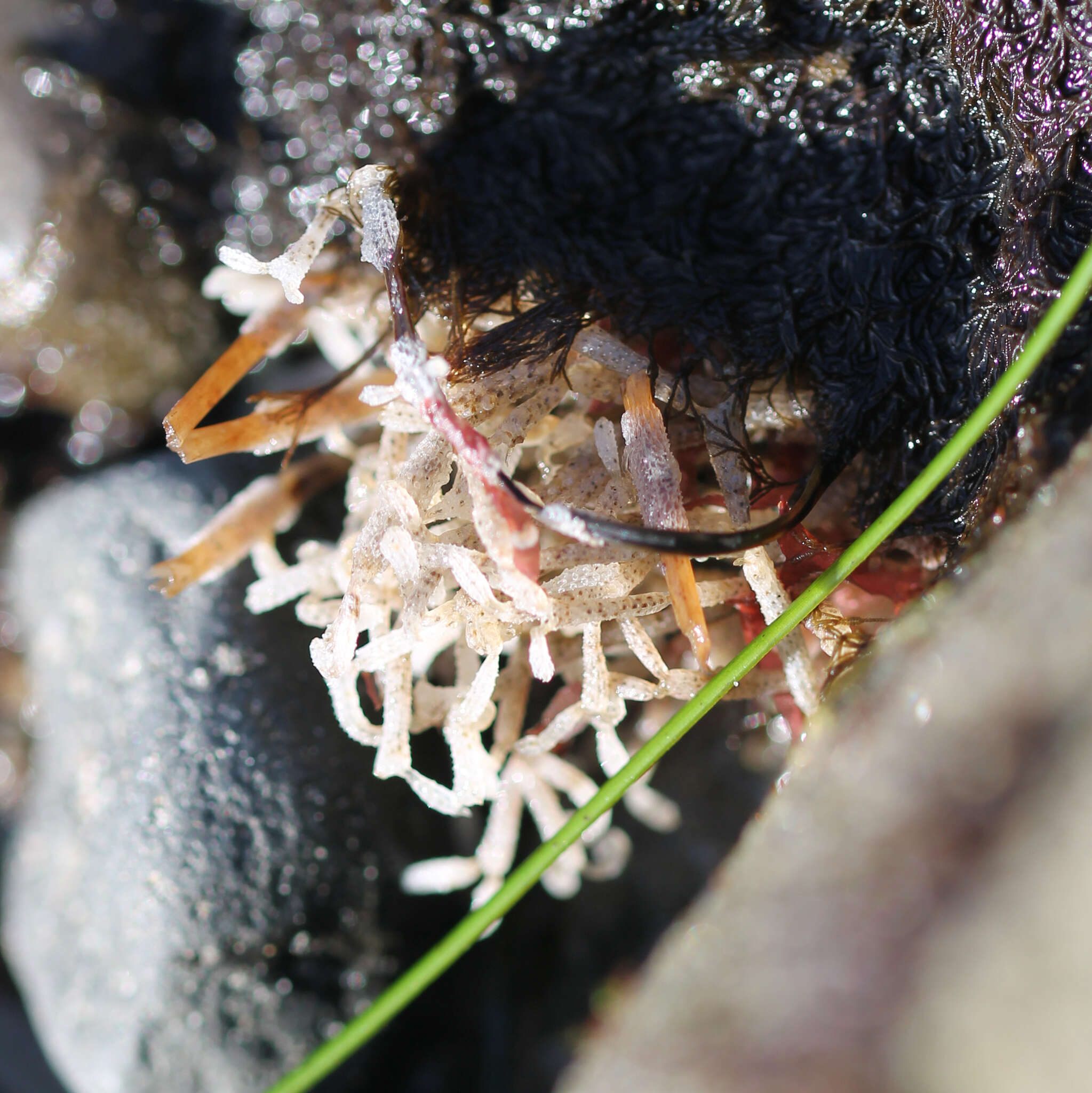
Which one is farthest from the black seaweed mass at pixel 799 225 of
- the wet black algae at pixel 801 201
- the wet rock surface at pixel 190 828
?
the wet rock surface at pixel 190 828

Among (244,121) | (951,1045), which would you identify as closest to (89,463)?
(244,121)

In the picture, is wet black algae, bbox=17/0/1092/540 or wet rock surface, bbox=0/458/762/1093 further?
wet rock surface, bbox=0/458/762/1093

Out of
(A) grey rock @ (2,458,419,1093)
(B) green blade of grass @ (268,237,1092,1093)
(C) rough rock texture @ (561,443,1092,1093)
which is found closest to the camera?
(C) rough rock texture @ (561,443,1092,1093)

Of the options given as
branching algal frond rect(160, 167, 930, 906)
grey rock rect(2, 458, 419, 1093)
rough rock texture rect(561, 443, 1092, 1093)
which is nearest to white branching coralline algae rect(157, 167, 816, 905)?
branching algal frond rect(160, 167, 930, 906)

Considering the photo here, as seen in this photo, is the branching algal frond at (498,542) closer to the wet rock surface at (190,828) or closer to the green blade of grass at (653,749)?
the green blade of grass at (653,749)

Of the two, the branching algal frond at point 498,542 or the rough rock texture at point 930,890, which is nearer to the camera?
the rough rock texture at point 930,890

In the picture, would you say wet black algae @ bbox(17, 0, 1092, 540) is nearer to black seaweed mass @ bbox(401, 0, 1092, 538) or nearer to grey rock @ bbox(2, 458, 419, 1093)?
black seaweed mass @ bbox(401, 0, 1092, 538)
